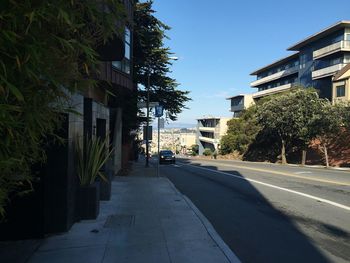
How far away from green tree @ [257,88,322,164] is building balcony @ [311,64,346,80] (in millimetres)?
18538

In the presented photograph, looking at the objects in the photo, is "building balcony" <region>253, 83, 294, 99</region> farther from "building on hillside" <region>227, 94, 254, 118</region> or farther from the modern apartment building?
"building on hillside" <region>227, 94, 254, 118</region>

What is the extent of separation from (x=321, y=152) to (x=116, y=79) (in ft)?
119

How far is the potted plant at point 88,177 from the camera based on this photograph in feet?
31.9

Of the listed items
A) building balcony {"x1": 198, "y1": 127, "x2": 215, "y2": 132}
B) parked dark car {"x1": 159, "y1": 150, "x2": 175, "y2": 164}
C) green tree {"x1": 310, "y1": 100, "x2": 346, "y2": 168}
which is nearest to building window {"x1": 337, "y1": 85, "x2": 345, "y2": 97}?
green tree {"x1": 310, "y1": 100, "x2": 346, "y2": 168}

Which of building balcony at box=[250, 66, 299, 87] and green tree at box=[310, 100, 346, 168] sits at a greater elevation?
building balcony at box=[250, 66, 299, 87]

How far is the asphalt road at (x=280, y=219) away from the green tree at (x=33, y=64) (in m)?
4.64

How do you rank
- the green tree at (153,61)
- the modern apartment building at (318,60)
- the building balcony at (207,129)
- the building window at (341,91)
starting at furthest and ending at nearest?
the building balcony at (207,129), the modern apartment building at (318,60), the building window at (341,91), the green tree at (153,61)

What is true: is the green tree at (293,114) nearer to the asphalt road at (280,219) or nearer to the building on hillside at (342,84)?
the building on hillside at (342,84)

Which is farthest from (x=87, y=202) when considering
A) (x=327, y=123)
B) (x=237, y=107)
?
(x=237, y=107)

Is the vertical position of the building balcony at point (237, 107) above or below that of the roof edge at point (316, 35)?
below

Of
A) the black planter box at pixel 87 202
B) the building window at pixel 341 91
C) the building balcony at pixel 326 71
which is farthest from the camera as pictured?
the building balcony at pixel 326 71

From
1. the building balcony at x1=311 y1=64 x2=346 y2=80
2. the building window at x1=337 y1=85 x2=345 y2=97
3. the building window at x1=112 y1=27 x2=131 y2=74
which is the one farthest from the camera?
the building balcony at x1=311 y1=64 x2=346 y2=80

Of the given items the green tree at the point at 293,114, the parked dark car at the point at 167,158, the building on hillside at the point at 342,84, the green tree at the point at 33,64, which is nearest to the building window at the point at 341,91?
the building on hillside at the point at 342,84

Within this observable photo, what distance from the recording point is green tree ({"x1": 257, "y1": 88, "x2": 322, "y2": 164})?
152 ft
